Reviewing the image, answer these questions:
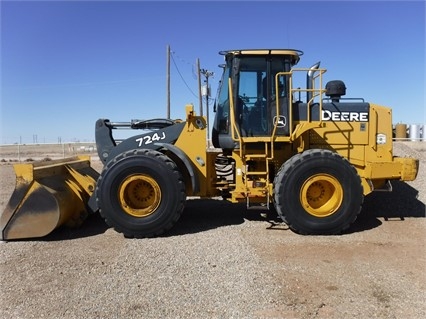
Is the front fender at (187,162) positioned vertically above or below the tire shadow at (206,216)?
above

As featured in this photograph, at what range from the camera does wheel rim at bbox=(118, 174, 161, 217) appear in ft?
20.8

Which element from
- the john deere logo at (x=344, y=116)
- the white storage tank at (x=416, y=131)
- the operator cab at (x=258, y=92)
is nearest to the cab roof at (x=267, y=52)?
the operator cab at (x=258, y=92)

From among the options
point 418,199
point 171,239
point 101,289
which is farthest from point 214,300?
point 418,199

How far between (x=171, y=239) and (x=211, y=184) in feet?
4.04

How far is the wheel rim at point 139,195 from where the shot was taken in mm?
6348

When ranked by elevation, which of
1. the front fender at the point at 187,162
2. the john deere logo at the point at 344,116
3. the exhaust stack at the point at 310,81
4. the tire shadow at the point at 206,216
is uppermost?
the exhaust stack at the point at 310,81

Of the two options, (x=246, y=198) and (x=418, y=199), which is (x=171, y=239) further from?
(x=418, y=199)

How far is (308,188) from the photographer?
21.3 feet

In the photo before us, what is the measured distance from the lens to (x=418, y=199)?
27.0ft

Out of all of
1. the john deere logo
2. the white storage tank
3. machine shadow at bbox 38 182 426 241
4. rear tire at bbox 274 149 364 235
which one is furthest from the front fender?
the white storage tank

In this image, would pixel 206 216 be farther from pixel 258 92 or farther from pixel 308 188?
pixel 258 92

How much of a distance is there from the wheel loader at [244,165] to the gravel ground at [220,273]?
37cm

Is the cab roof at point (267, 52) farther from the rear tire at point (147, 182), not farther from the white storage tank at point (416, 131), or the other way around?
the white storage tank at point (416, 131)

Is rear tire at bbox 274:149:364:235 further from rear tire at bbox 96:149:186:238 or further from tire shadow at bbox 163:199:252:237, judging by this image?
rear tire at bbox 96:149:186:238
